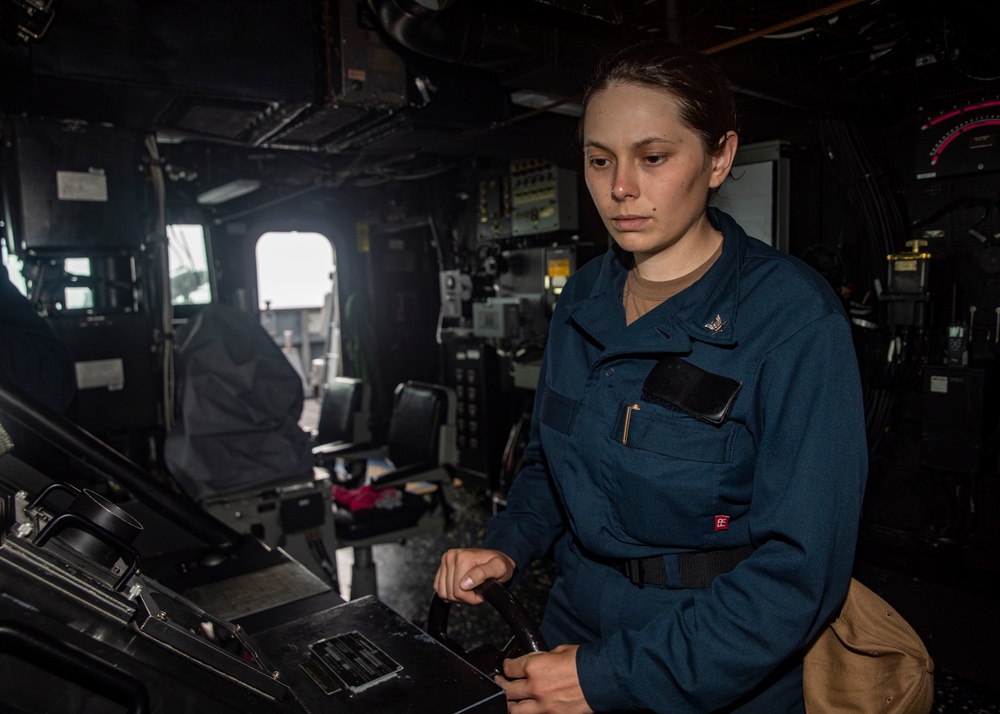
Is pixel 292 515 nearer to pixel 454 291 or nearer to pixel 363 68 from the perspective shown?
pixel 363 68

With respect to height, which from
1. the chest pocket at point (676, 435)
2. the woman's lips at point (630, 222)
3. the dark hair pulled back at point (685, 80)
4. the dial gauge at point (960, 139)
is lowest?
the chest pocket at point (676, 435)

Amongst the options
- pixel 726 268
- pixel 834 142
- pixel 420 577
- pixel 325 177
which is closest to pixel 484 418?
pixel 420 577

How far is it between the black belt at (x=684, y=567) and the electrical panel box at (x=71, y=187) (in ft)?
9.07

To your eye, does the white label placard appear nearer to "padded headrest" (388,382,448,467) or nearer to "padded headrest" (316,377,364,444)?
"padded headrest" (388,382,448,467)

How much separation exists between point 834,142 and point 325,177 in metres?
3.52

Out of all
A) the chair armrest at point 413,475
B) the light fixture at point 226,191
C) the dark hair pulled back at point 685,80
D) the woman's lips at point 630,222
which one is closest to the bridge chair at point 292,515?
the chair armrest at point 413,475

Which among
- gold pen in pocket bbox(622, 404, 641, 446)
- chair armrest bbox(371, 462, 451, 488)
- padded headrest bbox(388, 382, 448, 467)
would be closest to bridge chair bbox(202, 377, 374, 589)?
chair armrest bbox(371, 462, 451, 488)

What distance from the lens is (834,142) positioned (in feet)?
11.1

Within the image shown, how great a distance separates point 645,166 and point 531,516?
2.36 ft

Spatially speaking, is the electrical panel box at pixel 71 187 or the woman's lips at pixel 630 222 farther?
the electrical panel box at pixel 71 187

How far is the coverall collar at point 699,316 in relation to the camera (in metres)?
1.06

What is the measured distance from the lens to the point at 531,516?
138 centimetres

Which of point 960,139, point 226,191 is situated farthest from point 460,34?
point 226,191

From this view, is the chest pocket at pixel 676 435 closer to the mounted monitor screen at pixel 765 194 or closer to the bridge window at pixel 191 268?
the mounted monitor screen at pixel 765 194
